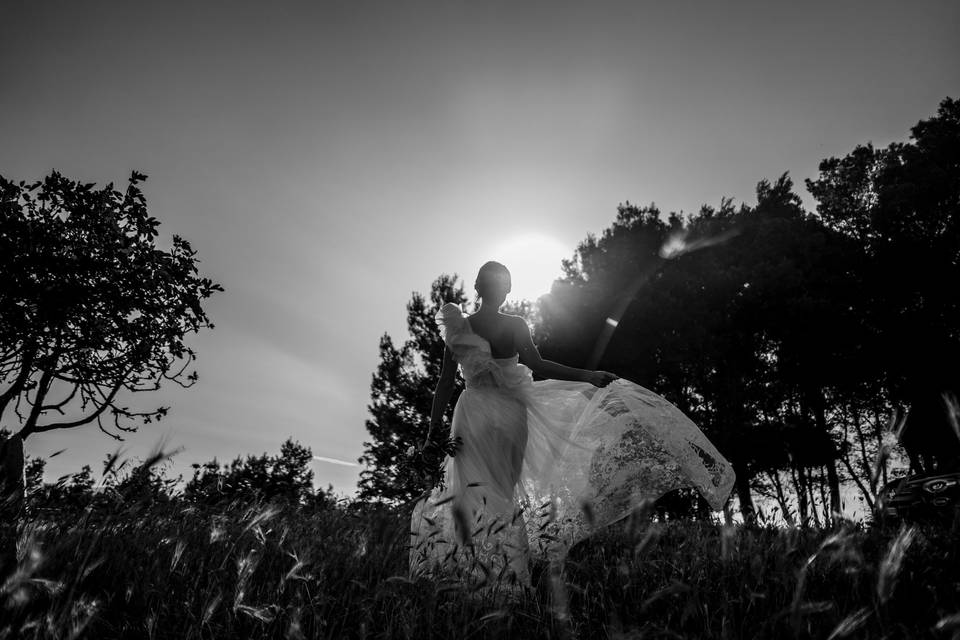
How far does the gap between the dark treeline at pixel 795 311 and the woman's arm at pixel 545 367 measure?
619 inches

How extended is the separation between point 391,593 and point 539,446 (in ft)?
9.23

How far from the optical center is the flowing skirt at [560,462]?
3998mm

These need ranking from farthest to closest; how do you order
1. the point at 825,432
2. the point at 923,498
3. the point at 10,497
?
the point at 825,432 < the point at 923,498 < the point at 10,497

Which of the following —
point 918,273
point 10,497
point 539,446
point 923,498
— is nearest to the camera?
point 10,497

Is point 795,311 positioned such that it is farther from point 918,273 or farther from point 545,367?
point 545,367

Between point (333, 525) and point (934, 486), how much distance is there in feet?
27.7

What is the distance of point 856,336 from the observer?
69.5 feet

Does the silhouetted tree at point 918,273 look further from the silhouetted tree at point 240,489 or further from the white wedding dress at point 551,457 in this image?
the silhouetted tree at point 240,489

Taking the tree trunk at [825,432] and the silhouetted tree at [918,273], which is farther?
the tree trunk at [825,432]

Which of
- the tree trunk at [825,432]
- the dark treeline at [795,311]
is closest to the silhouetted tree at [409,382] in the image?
the dark treeline at [795,311]

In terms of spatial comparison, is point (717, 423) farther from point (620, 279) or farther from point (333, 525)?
point (333, 525)

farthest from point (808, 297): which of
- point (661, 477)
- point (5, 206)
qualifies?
point (5, 206)

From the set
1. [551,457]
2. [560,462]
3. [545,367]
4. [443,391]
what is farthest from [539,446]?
[443,391]

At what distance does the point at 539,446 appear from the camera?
4.62 meters
